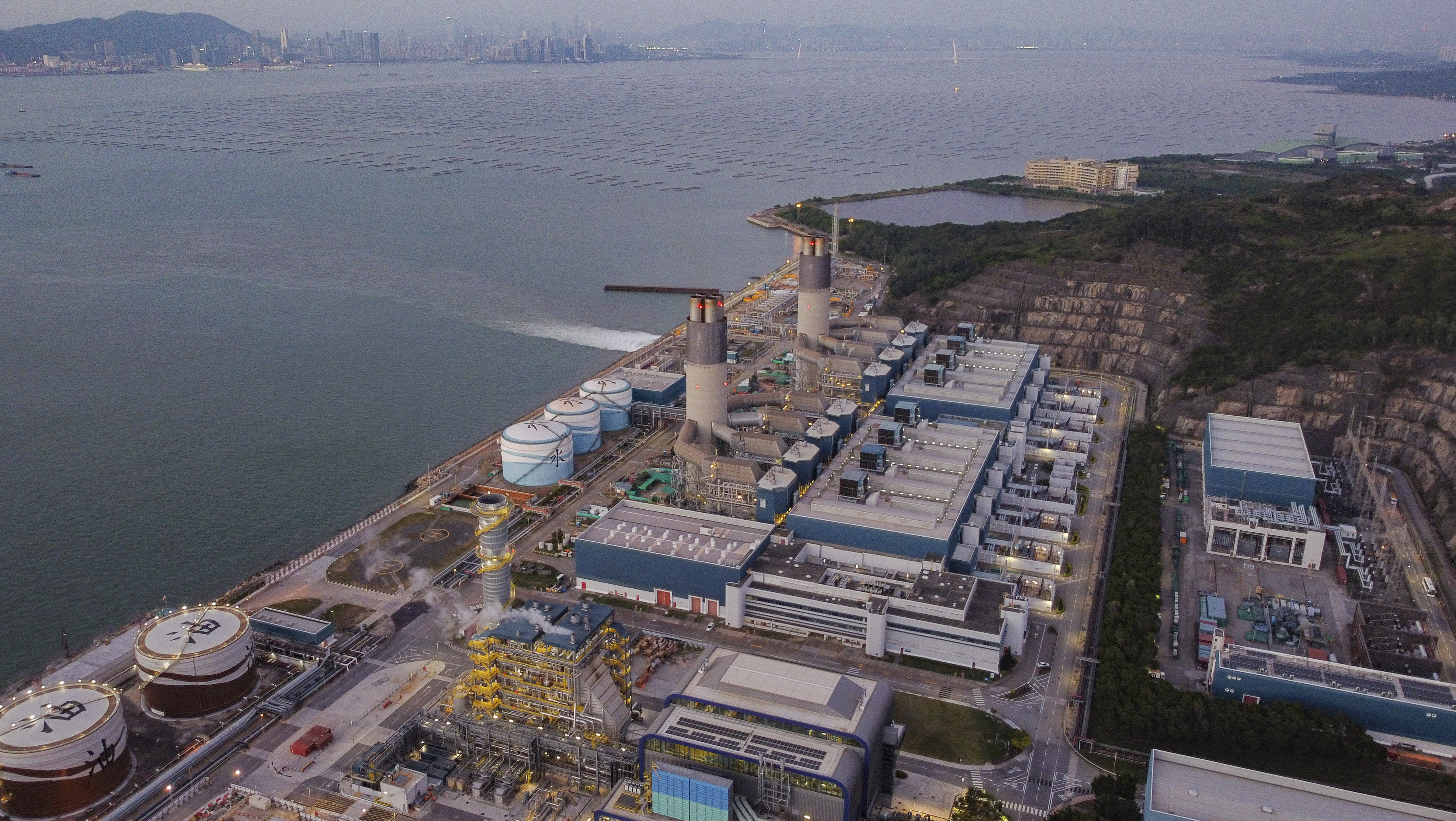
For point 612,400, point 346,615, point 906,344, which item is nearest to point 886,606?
point 346,615

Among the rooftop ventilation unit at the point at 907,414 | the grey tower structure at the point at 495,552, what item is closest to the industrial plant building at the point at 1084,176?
the rooftop ventilation unit at the point at 907,414

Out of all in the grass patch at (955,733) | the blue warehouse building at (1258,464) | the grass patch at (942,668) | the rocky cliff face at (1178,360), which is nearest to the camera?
the grass patch at (955,733)

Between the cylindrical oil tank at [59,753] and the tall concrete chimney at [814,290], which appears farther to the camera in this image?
the tall concrete chimney at [814,290]

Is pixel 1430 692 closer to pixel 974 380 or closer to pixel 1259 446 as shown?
pixel 1259 446

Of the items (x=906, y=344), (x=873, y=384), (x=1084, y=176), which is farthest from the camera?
(x=1084, y=176)

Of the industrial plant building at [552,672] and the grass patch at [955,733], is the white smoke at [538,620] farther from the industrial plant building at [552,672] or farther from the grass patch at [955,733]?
the grass patch at [955,733]

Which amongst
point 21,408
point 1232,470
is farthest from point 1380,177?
point 21,408

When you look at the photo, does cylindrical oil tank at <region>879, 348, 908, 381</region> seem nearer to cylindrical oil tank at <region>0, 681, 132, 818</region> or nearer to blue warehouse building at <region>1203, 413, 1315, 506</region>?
blue warehouse building at <region>1203, 413, 1315, 506</region>
